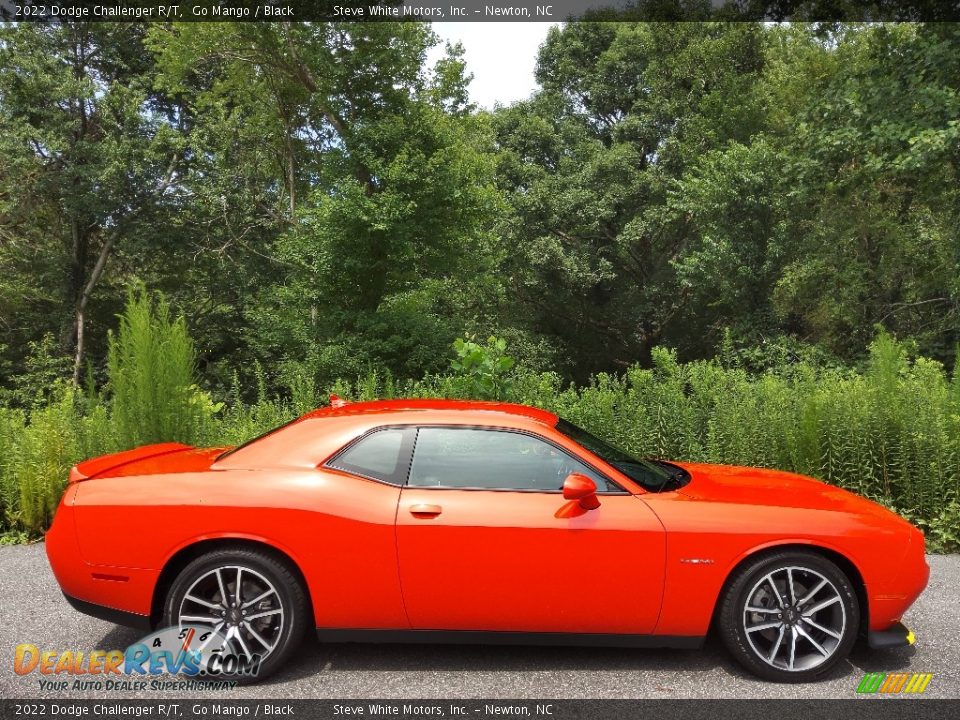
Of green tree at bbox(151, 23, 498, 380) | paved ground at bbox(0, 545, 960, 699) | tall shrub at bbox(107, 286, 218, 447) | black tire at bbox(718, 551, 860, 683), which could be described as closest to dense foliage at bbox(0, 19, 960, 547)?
green tree at bbox(151, 23, 498, 380)

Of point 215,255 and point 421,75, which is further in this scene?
point 215,255

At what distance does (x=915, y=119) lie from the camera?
14758 mm

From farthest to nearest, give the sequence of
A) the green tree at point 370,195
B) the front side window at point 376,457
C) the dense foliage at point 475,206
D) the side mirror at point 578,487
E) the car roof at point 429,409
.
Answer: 1. the green tree at point 370,195
2. the dense foliage at point 475,206
3. the car roof at point 429,409
4. the front side window at point 376,457
5. the side mirror at point 578,487

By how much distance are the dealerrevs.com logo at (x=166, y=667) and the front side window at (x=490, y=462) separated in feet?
4.29

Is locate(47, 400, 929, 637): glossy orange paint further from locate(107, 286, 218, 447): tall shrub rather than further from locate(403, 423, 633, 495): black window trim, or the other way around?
locate(107, 286, 218, 447): tall shrub

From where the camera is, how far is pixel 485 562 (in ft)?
11.7

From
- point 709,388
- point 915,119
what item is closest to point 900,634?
point 709,388

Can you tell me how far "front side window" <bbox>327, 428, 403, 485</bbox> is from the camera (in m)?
3.79

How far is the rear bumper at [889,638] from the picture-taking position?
3.61 m

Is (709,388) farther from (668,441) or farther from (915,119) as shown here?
(915,119)

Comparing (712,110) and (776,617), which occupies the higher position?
(712,110)

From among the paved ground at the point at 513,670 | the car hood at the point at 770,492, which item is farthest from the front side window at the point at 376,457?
the car hood at the point at 770,492

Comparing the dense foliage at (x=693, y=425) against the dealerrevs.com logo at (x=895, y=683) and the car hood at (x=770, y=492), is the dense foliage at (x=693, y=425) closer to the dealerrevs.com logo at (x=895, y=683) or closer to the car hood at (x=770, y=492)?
the car hood at (x=770, y=492)

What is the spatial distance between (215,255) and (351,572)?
24.8 meters
